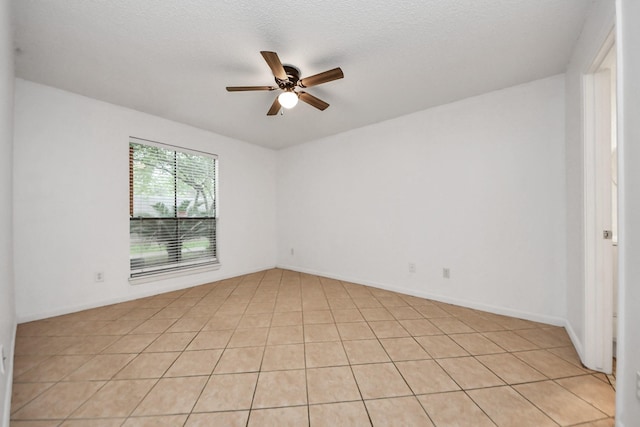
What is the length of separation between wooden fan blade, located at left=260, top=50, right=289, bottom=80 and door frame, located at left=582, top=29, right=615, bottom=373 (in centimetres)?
224

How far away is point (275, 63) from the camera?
1.85 metres

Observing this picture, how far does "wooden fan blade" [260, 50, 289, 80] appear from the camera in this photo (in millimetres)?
1742

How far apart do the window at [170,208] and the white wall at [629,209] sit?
14.6ft

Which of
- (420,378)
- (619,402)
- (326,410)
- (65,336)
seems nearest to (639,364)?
(619,402)

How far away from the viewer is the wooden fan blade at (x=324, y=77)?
1967 millimetres

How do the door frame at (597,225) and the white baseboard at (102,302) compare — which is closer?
the door frame at (597,225)

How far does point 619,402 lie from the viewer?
1.22 meters

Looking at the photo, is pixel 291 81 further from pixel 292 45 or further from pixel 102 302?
pixel 102 302

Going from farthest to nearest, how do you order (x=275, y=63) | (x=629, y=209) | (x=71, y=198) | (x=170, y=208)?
(x=170, y=208), (x=71, y=198), (x=275, y=63), (x=629, y=209)

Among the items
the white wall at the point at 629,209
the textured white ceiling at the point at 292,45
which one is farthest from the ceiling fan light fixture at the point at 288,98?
the white wall at the point at 629,209

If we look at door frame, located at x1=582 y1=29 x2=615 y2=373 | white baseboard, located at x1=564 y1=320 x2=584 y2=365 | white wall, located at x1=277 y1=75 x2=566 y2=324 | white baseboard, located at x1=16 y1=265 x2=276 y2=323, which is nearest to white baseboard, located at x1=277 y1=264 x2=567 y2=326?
white wall, located at x1=277 y1=75 x2=566 y2=324

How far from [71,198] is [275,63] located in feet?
9.56

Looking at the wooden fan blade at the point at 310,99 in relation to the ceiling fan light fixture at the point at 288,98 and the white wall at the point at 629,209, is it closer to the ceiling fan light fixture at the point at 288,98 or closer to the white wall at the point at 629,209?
the ceiling fan light fixture at the point at 288,98

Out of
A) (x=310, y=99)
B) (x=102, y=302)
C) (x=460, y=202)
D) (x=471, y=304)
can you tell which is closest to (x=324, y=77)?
(x=310, y=99)
